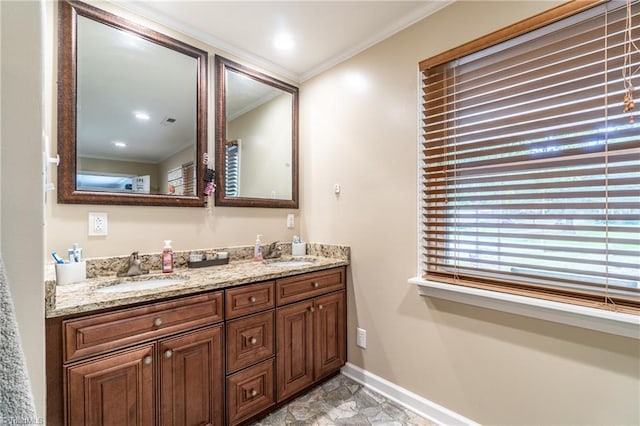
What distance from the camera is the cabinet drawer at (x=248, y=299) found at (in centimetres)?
152

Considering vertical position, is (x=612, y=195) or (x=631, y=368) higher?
(x=612, y=195)

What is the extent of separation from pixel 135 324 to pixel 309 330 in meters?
1.05

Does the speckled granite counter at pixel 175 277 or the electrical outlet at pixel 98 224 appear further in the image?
the electrical outlet at pixel 98 224

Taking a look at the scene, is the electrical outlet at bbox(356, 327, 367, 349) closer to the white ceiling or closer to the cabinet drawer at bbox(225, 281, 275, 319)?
the cabinet drawer at bbox(225, 281, 275, 319)

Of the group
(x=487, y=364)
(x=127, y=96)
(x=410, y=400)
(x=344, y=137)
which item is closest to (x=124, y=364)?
(x=127, y=96)

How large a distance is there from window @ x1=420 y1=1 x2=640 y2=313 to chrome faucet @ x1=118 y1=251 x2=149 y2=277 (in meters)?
1.69

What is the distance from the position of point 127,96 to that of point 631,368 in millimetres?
2770

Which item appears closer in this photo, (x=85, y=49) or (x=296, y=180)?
(x=85, y=49)

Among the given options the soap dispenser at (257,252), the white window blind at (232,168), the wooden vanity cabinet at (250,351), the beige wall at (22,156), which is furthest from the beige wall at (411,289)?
the beige wall at (22,156)

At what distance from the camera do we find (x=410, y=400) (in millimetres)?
1799

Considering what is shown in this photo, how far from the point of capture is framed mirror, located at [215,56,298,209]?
2076mm

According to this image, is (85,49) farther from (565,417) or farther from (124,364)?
(565,417)

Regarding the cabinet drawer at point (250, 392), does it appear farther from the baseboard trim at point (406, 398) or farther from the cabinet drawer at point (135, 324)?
the baseboard trim at point (406, 398)

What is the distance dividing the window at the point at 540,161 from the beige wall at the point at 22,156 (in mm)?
1701
